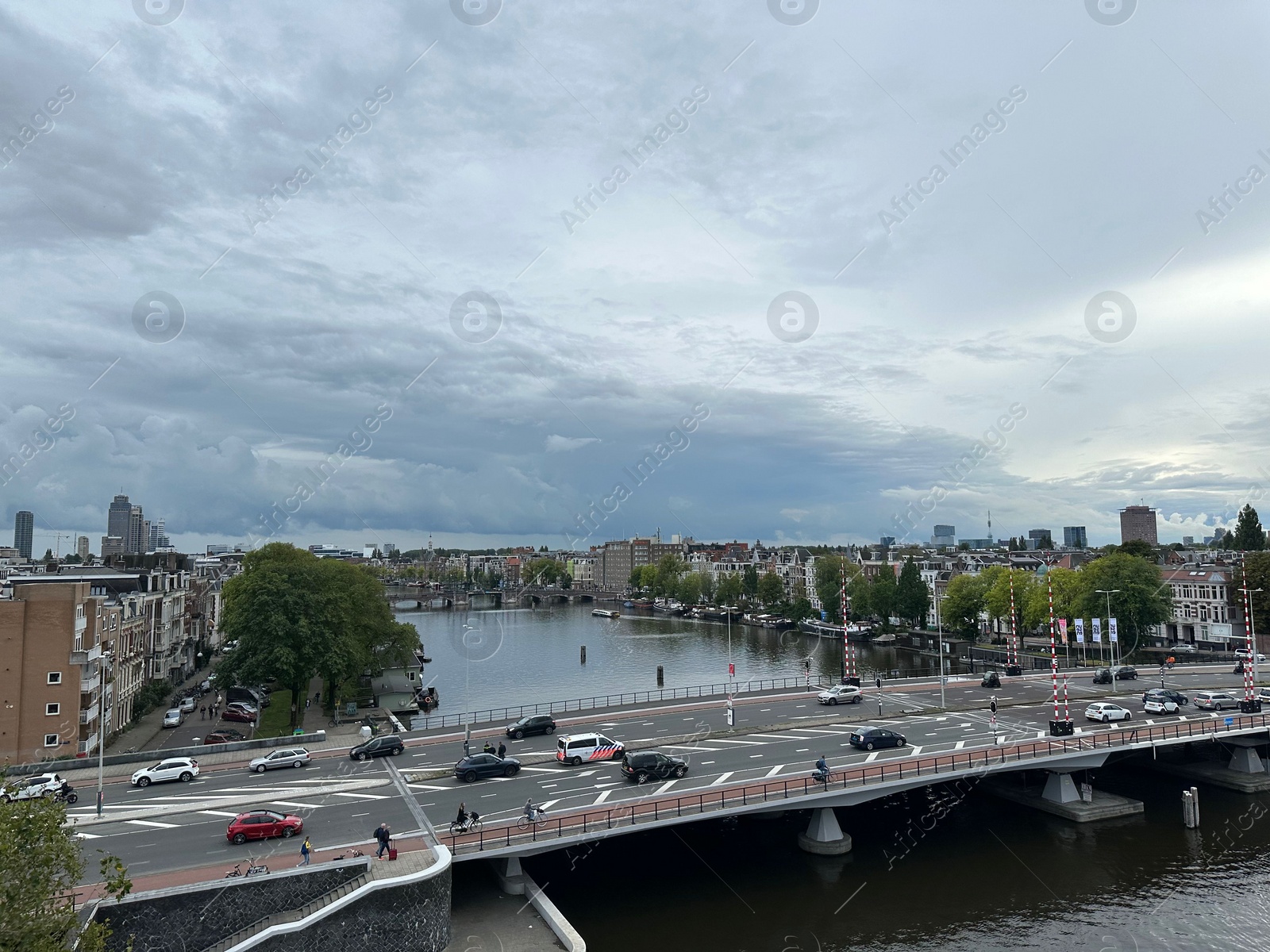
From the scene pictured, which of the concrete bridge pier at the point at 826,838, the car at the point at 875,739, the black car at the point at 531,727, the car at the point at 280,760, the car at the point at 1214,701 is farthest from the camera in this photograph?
the car at the point at 1214,701

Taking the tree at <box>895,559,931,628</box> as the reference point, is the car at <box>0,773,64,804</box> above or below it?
below

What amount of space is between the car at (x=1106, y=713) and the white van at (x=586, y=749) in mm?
27899

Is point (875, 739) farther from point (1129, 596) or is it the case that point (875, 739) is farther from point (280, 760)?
point (1129, 596)

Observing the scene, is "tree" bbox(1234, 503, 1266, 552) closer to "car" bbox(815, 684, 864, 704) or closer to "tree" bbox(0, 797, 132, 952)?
"car" bbox(815, 684, 864, 704)

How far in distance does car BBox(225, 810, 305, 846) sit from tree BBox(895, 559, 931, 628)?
94.9 metres

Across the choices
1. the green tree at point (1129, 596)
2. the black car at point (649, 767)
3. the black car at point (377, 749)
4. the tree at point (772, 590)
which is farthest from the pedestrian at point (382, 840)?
the tree at point (772, 590)

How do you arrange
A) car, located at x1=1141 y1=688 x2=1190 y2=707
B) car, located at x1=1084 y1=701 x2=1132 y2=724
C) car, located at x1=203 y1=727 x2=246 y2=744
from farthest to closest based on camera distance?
car, located at x1=1141 y1=688 x2=1190 y2=707 → car, located at x1=203 y1=727 x2=246 y2=744 → car, located at x1=1084 y1=701 x2=1132 y2=724

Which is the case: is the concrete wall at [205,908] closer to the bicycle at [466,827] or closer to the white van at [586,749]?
the bicycle at [466,827]

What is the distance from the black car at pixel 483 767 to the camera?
35.7 m

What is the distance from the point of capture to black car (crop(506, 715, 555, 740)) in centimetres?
4431

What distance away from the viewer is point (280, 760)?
38375mm

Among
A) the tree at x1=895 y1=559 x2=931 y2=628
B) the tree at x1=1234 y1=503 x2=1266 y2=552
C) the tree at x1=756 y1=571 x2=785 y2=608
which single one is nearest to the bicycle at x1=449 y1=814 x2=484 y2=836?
the tree at x1=895 y1=559 x2=931 y2=628

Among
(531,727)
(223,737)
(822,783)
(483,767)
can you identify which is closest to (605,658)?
(223,737)

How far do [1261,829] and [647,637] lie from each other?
94584 millimetres
